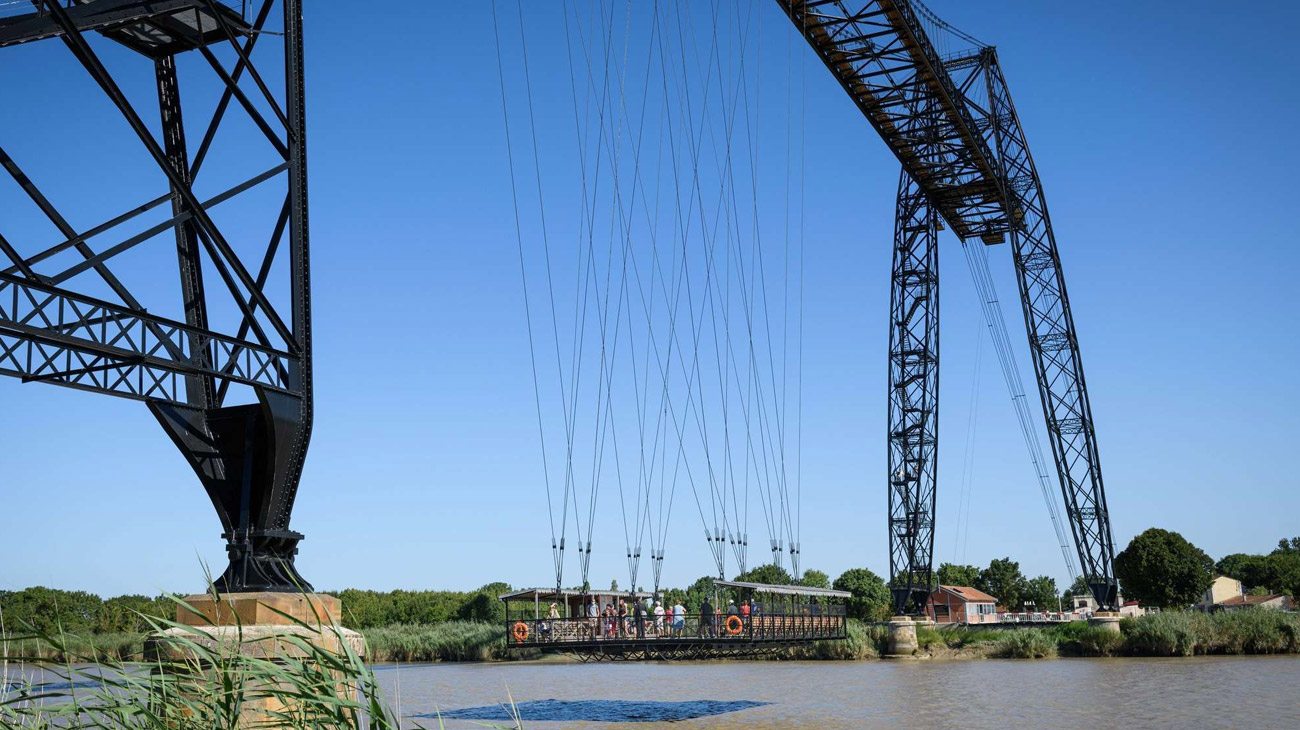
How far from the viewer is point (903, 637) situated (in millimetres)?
39750

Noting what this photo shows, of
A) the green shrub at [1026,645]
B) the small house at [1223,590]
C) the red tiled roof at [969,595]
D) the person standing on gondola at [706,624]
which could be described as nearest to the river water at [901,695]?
the green shrub at [1026,645]

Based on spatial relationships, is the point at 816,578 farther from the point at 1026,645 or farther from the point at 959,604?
the point at 1026,645

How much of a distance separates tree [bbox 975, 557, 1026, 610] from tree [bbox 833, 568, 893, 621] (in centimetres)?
1467

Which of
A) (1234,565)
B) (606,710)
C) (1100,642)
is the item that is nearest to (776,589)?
(606,710)

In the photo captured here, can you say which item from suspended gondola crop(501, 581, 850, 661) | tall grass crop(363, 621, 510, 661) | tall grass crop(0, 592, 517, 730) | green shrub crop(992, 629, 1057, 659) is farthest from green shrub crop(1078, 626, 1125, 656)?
tall grass crop(0, 592, 517, 730)

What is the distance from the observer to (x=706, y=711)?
902 inches

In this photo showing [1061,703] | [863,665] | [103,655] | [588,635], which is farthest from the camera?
[863,665]

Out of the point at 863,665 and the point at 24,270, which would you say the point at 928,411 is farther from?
the point at 24,270

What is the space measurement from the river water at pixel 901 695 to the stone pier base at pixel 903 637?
144 cm

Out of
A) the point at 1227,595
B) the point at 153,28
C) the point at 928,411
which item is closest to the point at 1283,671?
the point at 928,411

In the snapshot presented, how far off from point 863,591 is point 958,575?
22.1 m

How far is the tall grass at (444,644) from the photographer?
4938 centimetres

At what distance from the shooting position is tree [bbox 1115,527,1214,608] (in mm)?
58938

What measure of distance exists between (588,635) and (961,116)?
19.5 meters
